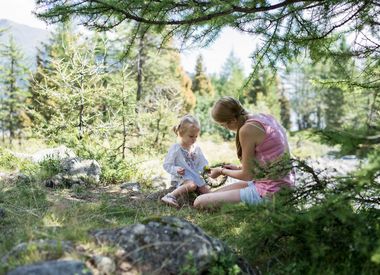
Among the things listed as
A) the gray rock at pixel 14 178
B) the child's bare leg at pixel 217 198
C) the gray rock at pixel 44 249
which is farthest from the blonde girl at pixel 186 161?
the gray rock at pixel 44 249

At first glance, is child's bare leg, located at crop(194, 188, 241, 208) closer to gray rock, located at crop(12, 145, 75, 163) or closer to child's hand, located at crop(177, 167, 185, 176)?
child's hand, located at crop(177, 167, 185, 176)

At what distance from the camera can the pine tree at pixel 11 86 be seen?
27.0 meters

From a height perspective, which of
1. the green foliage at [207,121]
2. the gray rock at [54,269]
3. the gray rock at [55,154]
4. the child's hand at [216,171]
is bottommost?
the green foliage at [207,121]

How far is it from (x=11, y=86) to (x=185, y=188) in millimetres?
25735

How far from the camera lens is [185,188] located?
529cm

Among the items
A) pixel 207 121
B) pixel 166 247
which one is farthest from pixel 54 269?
pixel 207 121

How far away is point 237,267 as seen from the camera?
2627 mm

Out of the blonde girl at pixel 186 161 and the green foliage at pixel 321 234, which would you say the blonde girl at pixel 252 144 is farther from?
the green foliage at pixel 321 234

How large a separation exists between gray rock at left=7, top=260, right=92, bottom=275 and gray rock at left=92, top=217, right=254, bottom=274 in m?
0.29

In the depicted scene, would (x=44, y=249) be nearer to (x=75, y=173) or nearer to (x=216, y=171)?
(x=216, y=171)

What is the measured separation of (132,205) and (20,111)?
27.0 m

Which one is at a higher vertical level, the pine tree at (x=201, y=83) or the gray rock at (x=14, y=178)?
the pine tree at (x=201, y=83)

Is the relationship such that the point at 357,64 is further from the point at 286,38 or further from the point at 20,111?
the point at 20,111

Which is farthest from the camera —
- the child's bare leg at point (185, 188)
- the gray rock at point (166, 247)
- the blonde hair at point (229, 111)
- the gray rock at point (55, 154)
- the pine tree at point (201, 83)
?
the pine tree at point (201, 83)
